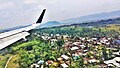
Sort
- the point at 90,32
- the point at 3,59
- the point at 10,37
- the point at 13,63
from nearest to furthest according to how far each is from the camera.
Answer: the point at 10,37 → the point at 13,63 → the point at 3,59 → the point at 90,32

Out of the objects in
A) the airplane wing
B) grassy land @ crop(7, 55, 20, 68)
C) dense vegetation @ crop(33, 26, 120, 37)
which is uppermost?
the airplane wing

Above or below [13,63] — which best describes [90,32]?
below

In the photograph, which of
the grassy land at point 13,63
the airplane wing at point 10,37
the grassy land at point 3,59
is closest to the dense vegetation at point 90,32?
the grassy land at point 3,59

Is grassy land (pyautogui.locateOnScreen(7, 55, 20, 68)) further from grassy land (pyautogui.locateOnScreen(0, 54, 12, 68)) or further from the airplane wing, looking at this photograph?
the airplane wing

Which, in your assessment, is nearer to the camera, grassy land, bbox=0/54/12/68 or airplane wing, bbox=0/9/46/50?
airplane wing, bbox=0/9/46/50

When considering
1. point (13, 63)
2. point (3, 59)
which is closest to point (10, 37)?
point (13, 63)

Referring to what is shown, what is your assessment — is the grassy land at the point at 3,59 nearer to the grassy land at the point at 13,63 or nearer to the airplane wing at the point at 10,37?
the grassy land at the point at 13,63

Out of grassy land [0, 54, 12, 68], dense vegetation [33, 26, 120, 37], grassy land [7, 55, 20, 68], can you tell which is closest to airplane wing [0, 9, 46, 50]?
grassy land [7, 55, 20, 68]

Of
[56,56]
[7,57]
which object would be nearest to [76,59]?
[56,56]

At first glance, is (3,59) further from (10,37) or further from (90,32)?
(90,32)

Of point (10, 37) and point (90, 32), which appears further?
point (90, 32)

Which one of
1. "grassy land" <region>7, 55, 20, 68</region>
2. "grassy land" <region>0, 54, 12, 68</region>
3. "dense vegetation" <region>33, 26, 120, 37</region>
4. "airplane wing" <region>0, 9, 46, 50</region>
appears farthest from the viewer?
"dense vegetation" <region>33, 26, 120, 37</region>
